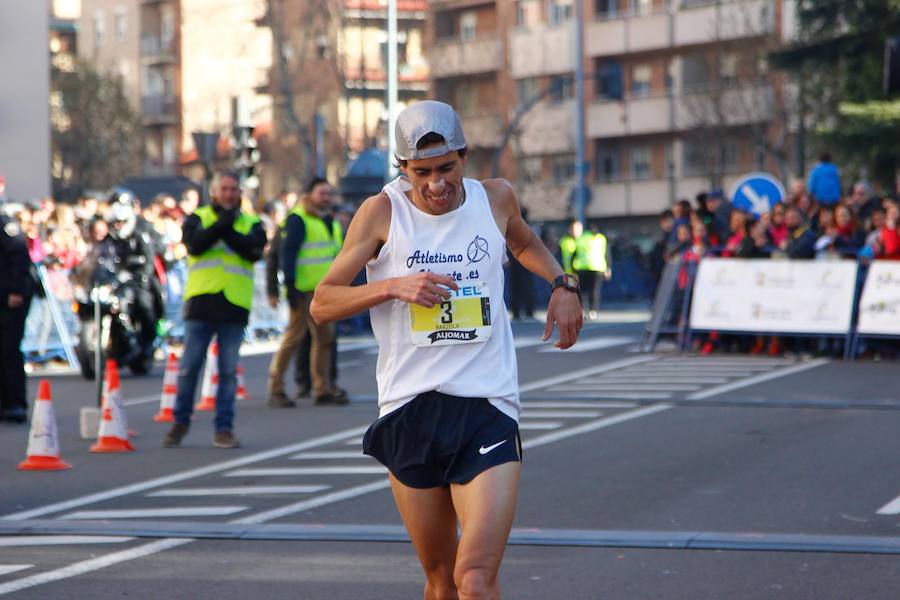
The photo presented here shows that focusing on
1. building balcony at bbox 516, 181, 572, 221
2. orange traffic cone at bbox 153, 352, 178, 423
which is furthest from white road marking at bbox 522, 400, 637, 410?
building balcony at bbox 516, 181, 572, 221

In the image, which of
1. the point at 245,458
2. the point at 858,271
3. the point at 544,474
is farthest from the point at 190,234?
the point at 858,271

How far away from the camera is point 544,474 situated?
37.1 ft

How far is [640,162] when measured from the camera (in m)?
73.5

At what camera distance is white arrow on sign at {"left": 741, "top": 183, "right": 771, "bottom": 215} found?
24766 mm

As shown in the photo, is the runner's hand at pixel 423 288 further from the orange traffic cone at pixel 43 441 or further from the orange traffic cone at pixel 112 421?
the orange traffic cone at pixel 112 421

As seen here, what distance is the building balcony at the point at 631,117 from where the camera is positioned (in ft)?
231

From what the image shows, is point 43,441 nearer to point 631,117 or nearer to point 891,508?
point 891,508

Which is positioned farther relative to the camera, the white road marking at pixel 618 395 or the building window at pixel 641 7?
the building window at pixel 641 7

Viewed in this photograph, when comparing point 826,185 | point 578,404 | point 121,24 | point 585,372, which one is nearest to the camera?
point 578,404

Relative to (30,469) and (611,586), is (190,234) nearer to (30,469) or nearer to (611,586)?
(30,469)

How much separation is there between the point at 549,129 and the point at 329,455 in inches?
2450

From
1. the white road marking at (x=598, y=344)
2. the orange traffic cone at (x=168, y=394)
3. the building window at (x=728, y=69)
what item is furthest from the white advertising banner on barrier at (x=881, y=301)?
the building window at (x=728, y=69)

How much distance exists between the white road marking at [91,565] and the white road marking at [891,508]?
11.8 ft

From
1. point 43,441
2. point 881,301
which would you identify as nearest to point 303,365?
point 43,441
